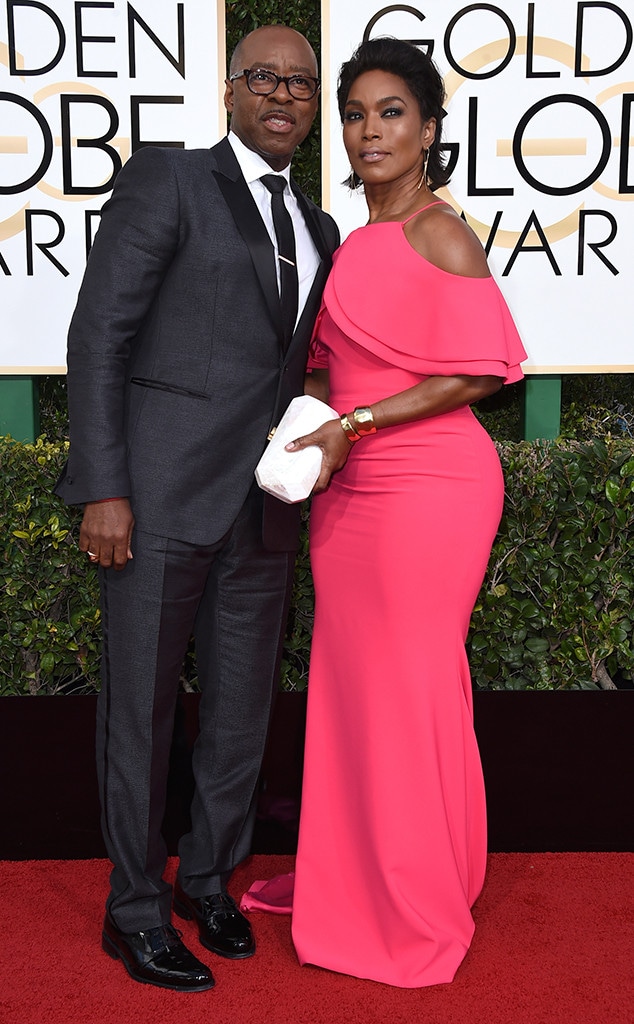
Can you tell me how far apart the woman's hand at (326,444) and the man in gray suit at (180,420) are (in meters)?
0.17

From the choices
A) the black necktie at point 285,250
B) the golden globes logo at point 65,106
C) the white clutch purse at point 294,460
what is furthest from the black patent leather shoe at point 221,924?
the golden globes logo at point 65,106

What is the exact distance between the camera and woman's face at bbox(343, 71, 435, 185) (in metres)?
2.42

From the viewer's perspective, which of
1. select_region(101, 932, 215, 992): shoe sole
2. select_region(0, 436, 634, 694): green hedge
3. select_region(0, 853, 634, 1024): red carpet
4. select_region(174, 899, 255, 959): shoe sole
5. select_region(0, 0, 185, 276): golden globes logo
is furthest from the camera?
select_region(0, 0, 185, 276): golden globes logo

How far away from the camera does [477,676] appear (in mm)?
3307

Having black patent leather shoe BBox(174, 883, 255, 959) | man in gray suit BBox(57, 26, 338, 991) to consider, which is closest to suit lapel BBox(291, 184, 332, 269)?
man in gray suit BBox(57, 26, 338, 991)

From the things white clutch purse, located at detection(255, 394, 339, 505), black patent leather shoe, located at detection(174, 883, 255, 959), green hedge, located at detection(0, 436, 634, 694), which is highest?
white clutch purse, located at detection(255, 394, 339, 505)

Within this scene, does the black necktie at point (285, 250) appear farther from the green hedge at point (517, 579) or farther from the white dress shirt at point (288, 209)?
the green hedge at point (517, 579)

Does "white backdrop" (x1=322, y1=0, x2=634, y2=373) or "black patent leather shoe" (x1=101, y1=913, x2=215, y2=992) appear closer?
"black patent leather shoe" (x1=101, y1=913, x2=215, y2=992)

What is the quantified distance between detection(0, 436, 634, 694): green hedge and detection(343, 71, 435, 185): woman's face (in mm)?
1150

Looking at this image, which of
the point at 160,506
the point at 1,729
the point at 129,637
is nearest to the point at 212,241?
the point at 160,506

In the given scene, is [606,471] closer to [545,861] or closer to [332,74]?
[545,861]

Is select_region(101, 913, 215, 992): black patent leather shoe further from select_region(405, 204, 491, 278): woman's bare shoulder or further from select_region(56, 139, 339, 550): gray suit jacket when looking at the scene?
select_region(405, 204, 491, 278): woman's bare shoulder

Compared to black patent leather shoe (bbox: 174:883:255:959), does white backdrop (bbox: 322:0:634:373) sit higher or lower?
higher

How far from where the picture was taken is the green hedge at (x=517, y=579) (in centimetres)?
320
